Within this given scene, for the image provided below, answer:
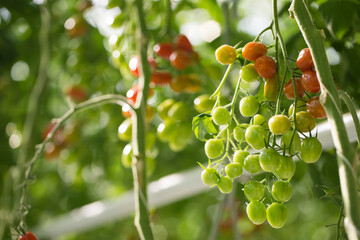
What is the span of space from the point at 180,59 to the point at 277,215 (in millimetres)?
398

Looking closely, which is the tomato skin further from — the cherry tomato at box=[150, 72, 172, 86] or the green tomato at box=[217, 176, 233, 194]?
the cherry tomato at box=[150, 72, 172, 86]

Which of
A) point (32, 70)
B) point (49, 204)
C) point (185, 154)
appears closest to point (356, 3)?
point (185, 154)

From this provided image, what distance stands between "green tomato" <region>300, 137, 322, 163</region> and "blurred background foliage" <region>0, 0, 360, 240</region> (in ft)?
1.13

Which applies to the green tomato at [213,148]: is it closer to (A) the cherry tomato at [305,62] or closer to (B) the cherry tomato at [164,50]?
(A) the cherry tomato at [305,62]

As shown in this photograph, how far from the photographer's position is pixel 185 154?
3.98 feet

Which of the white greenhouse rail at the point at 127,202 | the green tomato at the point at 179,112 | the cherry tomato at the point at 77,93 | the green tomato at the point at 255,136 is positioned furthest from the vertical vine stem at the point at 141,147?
the cherry tomato at the point at 77,93

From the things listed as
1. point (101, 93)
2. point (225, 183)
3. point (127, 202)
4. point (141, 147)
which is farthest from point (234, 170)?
point (101, 93)

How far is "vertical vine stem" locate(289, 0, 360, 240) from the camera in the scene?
0.24 meters

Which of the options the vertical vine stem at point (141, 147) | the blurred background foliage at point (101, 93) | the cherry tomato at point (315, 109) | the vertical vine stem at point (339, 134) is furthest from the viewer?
the blurred background foliage at point (101, 93)

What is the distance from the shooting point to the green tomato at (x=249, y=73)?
38cm

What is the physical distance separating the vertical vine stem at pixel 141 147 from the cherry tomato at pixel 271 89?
0.63 feet

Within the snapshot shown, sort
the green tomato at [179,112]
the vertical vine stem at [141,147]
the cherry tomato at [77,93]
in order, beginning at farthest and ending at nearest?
the cherry tomato at [77,93] < the green tomato at [179,112] < the vertical vine stem at [141,147]

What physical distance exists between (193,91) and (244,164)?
35 centimetres

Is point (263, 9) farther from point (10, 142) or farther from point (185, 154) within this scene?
point (10, 142)
